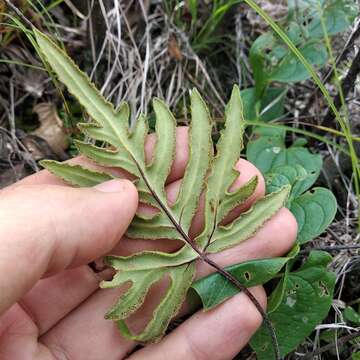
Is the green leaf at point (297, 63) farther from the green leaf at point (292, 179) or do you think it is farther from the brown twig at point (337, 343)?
the brown twig at point (337, 343)

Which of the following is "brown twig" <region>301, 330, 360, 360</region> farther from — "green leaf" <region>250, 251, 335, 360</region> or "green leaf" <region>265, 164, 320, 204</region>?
"green leaf" <region>265, 164, 320, 204</region>

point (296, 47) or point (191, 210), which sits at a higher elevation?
point (296, 47)

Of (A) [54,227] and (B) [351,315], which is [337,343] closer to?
(B) [351,315]

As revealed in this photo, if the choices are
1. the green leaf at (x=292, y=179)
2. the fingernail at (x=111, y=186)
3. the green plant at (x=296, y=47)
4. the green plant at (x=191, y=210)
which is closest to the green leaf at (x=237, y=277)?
the green plant at (x=191, y=210)

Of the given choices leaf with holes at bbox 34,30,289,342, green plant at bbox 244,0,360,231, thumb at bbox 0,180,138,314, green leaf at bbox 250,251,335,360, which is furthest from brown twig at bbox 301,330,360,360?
thumb at bbox 0,180,138,314

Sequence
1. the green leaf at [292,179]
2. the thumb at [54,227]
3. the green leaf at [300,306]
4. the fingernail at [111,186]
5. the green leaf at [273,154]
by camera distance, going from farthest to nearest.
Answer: the green leaf at [273,154] → the green leaf at [292,179] → the green leaf at [300,306] → the fingernail at [111,186] → the thumb at [54,227]

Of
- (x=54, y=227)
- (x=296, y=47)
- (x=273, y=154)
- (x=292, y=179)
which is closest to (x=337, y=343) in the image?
(x=292, y=179)
